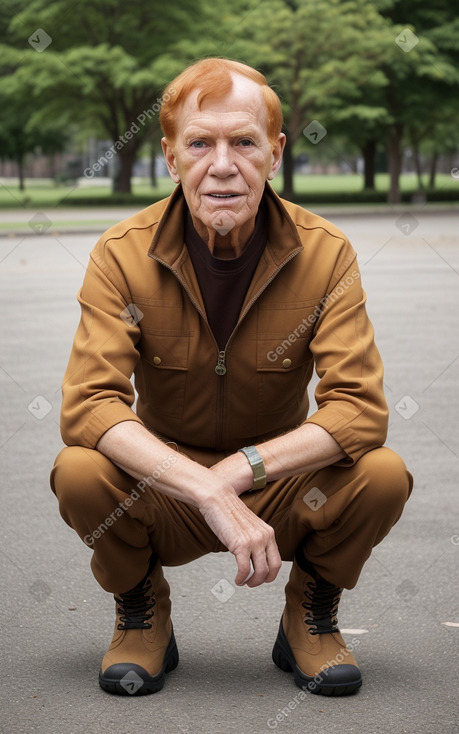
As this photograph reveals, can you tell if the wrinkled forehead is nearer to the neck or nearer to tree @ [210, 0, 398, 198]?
the neck

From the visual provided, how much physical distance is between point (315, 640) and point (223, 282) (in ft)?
3.47

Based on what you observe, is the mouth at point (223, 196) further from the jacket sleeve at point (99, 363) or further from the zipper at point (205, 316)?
the jacket sleeve at point (99, 363)

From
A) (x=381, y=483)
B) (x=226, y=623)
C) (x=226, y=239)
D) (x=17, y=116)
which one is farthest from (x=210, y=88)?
(x=17, y=116)

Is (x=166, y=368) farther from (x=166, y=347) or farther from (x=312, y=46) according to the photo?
(x=312, y=46)

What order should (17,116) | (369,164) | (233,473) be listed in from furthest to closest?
(369,164) → (17,116) → (233,473)

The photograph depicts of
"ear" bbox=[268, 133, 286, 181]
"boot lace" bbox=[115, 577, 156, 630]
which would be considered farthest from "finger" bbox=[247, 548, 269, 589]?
"ear" bbox=[268, 133, 286, 181]

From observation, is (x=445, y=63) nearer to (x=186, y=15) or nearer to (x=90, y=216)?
(x=186, y=15)

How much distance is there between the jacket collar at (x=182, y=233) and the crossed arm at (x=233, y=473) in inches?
20.3

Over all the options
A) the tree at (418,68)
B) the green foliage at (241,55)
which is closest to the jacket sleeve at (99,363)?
the green foliage at (241,55)

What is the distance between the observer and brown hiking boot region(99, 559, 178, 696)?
3262 mm

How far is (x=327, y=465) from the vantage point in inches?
123

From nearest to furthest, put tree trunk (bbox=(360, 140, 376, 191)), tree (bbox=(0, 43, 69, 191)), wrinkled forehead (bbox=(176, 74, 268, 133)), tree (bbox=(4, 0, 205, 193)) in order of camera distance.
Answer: wrinkled forehead (bbox=(176, 74, 268, 133))
tree (bbox=(4, 0, 205, 193))
tree (bbox=(0, 43, 69, 191))
tree trunk (bbox=(360, 140, 376, 191))

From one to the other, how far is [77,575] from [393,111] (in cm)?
4080

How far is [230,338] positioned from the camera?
3.28 m
